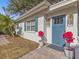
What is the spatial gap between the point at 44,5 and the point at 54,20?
1413 mm

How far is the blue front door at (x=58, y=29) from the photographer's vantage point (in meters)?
11.2

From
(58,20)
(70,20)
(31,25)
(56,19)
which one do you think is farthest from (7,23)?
(70,20)

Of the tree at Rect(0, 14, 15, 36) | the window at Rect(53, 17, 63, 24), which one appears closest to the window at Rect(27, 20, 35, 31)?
the tree at Rect(0, 14, 15, 36)

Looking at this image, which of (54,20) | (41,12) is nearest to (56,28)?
(54,20)

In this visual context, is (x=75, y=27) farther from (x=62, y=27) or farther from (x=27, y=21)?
(x=27, y=21)

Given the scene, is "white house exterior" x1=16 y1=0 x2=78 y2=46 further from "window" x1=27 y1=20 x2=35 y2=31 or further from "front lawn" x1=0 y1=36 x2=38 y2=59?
"front lawn" x1=0 y1=36 x2=38 y2=59

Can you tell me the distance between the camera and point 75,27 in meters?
9.35

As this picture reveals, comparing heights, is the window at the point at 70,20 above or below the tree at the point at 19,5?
below

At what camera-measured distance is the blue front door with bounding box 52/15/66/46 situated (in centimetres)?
1117

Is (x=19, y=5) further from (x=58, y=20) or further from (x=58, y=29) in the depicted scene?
(x=58, y=29)

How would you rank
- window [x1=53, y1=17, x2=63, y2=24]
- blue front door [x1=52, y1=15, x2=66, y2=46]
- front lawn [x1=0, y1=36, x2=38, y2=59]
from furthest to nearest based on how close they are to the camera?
window [x1=53, y1=17, x2=63, y2=24], blue front door [x1=52, y1=15, x2=66, y2=46], front lawn [x1=0, y1=36, x2=38, y2=59]

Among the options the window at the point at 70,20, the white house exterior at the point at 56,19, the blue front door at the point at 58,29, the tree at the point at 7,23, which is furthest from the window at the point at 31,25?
the window at the point at 70,20

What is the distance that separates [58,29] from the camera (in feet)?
38.8

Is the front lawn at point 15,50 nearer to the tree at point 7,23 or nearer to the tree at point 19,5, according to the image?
the tree at point 7,23
